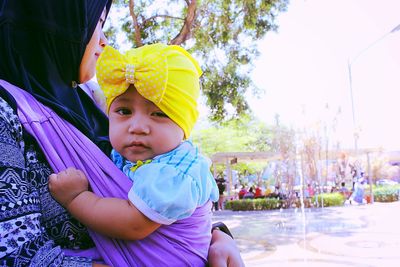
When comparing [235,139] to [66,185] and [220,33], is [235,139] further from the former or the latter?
[66,185]

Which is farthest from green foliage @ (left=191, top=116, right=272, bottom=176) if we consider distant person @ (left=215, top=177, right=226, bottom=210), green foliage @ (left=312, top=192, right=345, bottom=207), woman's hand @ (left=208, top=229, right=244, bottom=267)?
woman's hand @ (left=208, top=229, right=244, bottom=267)

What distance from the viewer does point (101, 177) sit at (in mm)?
987

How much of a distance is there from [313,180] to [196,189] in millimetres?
19641

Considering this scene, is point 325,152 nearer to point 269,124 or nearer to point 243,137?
point 243,137

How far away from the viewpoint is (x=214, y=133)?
1033 inches

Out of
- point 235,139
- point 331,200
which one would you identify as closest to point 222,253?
point 331,200

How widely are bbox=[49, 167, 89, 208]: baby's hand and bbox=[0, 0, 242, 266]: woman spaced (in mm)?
17

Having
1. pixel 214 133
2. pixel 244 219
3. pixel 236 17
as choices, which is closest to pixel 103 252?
pixel 236 17

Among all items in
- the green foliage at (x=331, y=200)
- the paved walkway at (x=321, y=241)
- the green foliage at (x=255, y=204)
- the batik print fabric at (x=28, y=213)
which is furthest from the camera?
the green foliage at (x=331, y=200)

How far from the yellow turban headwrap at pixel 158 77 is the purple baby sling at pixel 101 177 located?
6.5 inches

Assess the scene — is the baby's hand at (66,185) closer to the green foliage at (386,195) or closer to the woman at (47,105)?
the woman at (47,105)

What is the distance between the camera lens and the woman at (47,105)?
30.7 inches

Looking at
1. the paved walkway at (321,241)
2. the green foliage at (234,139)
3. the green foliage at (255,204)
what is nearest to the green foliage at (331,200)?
the green foliage at (255,204)

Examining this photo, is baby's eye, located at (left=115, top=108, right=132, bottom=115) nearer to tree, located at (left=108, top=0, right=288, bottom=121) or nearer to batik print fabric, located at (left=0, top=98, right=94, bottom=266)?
batik print fabric, located at (left=0, top=98, right=94, bottom=266)
